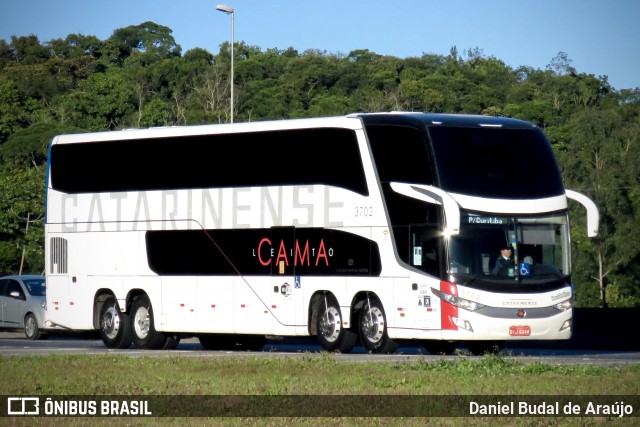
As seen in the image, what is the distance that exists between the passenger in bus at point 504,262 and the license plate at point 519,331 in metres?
0.97

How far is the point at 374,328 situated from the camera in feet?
89.4

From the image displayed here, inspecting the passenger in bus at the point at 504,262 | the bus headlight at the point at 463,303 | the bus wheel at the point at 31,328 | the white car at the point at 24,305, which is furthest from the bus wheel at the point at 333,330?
the bus wheel at the point at 31,328

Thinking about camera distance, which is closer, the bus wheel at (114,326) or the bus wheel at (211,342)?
the bus wheel at (114,326)

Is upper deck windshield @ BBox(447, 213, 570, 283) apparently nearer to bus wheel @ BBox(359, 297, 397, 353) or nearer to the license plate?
the license plate

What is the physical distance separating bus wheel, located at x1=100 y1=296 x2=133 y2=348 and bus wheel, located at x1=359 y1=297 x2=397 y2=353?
638 centimetres

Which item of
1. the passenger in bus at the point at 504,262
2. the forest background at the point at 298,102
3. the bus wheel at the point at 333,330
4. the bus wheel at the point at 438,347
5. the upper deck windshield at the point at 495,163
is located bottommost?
the bus wheel at the point at 438,347

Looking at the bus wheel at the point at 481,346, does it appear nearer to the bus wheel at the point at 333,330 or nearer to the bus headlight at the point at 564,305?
the bus headlight at the point at 564,305

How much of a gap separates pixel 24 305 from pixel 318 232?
1407 centimetres

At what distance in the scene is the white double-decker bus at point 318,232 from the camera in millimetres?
26078

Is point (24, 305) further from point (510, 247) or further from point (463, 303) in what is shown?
point (510, 247)

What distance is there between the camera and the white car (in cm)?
3894

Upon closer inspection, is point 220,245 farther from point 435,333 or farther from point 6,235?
point 6,235

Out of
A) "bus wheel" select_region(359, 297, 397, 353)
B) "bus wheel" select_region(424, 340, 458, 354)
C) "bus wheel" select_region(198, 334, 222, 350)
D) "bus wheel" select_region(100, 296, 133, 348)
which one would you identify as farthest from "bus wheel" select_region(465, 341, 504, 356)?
"bus wheel" select_region(100, 296, 133, 348)

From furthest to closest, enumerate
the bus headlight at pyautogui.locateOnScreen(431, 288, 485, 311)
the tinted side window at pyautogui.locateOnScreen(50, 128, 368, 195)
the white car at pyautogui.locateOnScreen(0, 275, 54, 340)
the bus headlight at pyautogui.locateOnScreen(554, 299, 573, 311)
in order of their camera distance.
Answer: the white car at pyautogui.locateOnScreen(0, 275, 54, 340), the tinted side window at pyautogui.locateOnScreen(50, 128, 368, 195), the bus headlight at pyautogui.locateOnScreen(554, 299, 573, 311), the bus headlight at pyautogui.locateOnScreen(431, 288, 485, 311)
